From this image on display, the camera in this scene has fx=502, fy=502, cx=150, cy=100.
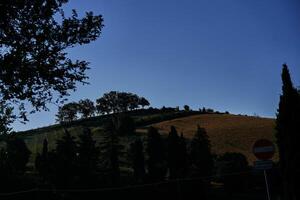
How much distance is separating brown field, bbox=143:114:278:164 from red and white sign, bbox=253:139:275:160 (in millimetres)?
75771

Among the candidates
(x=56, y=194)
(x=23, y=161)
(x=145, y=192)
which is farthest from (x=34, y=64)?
(x=23, y=161)

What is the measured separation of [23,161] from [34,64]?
69612mm

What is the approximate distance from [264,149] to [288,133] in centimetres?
2375

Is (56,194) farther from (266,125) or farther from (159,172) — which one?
(266,125)

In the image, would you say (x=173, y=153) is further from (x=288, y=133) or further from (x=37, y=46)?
(x=37, y=46)

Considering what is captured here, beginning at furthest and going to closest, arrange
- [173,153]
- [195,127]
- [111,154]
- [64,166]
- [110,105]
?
[110,105]
[195,127]
[111,154]
[173,153]
[64,166]

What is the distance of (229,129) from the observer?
12419 centimetres

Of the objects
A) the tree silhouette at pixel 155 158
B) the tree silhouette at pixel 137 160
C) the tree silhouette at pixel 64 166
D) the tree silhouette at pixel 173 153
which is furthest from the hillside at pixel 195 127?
the tree silhouette at pixel 64 166

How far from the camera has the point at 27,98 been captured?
51.1 feet

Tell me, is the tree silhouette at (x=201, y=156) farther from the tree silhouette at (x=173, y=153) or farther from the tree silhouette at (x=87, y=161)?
the tree silhouette at (x=87, y=161)

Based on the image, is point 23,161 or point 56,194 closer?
point 56,194

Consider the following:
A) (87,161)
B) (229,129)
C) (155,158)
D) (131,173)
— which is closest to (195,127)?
(229,129)

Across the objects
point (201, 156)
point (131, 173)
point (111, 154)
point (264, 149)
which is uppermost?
point (111, 154)

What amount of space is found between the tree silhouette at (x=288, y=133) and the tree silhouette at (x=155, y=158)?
26.2 m
